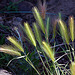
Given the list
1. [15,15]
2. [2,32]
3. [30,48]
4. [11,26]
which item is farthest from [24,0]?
[30,48]

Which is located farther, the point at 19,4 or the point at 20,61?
the point at 19,4

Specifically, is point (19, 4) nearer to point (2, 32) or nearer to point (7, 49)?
point (2, 32)

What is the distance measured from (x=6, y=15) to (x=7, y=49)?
1461 mm

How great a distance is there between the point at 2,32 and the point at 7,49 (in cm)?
96

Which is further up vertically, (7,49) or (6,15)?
(6,15)

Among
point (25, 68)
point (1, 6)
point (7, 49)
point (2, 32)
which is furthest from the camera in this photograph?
point (1, 6)

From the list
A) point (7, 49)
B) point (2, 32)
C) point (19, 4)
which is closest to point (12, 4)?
point (19, 4)

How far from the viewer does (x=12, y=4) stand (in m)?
2.64

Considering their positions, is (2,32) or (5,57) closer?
(5,57)

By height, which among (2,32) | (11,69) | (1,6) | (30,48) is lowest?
(11,69)

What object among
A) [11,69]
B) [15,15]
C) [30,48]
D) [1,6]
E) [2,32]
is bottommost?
[11,69]

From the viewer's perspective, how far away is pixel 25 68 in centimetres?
→ 164

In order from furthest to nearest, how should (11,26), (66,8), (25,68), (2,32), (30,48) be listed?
1. (66,8)
2. (11,26)
3. (2,32)
4. (30,48)
5. (25,68)

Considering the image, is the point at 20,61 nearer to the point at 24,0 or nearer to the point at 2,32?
the point at 2,32
